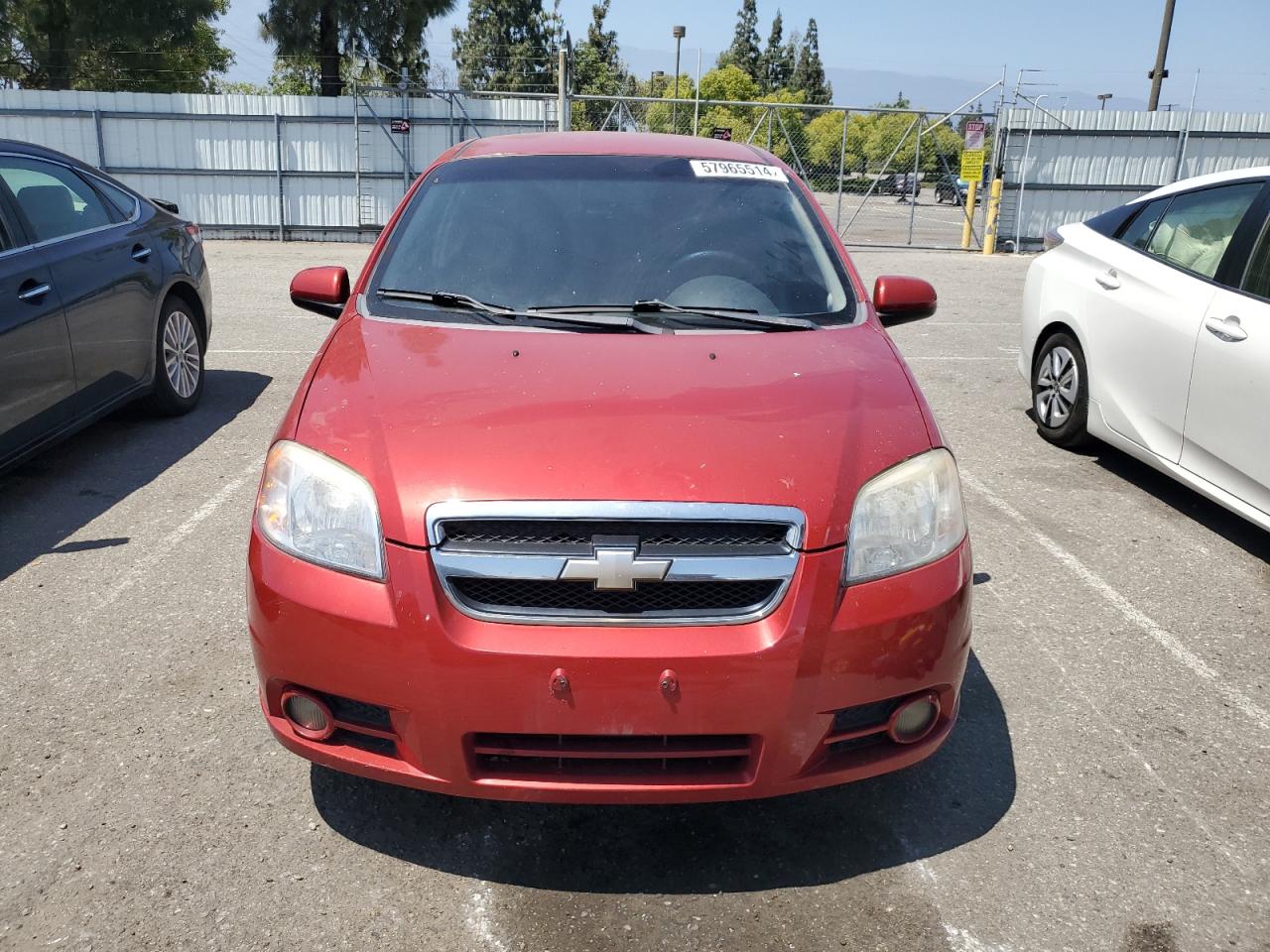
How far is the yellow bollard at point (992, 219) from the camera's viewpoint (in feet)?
63.8

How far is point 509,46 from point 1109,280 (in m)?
66.5

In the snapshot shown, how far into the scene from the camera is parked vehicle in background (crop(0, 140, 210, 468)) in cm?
490

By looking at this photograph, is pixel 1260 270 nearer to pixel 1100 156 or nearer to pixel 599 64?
pixel 1100 156

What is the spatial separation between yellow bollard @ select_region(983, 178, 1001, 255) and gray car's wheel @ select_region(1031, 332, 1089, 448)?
14290 mm

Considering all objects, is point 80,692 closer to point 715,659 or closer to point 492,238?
point 492,238

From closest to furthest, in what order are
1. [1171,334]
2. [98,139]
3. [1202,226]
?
1. [1171,334]
2. [1202,226]
3. [98,139]

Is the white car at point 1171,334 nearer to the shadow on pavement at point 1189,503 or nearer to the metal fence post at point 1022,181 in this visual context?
the shadow on pavement at point 1189,503

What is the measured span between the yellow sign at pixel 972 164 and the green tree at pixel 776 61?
271 feet

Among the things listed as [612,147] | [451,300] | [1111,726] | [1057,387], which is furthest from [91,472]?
[1057,387]

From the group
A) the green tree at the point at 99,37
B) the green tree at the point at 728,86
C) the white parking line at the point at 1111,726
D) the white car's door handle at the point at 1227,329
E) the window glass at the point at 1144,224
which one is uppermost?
the green tree at the point at 728,86

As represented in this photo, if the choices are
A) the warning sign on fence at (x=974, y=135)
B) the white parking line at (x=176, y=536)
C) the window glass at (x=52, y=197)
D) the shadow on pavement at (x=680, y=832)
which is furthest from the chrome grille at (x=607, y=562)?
the warning sign on fence at (x=974, y=135)

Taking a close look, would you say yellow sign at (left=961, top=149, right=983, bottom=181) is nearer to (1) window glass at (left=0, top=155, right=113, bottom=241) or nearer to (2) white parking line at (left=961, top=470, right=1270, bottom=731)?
(2) white parking line at (left=961, top=470, right=1270, bottom=731)

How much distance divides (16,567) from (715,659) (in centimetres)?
341

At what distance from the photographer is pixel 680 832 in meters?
2.72
